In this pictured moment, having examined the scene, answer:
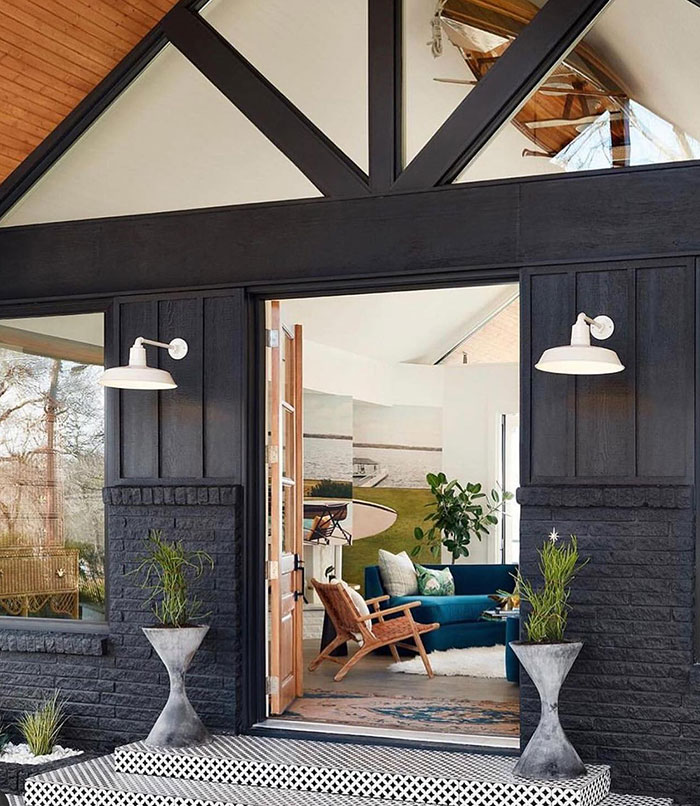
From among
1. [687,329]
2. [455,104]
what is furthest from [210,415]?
[687,329]

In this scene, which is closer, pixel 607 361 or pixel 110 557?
pixel 607 361

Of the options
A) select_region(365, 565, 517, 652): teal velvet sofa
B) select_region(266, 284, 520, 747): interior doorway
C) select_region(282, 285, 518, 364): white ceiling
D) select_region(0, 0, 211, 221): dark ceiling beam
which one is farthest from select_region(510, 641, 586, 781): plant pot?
select_region(282, 285, 518, 364): white ceiling

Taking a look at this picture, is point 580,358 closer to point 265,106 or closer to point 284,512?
point 265,106

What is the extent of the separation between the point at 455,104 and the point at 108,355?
2404mm

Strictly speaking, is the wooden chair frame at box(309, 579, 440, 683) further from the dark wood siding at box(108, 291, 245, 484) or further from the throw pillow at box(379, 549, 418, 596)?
the dark wood siding at box(108, 291, 245, 484)

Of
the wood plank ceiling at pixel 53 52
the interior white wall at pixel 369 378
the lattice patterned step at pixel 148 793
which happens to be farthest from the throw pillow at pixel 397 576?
the wood plank ceiling at pixel 53 52

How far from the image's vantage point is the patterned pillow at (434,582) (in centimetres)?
998

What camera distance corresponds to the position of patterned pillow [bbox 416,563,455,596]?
998 centimetres

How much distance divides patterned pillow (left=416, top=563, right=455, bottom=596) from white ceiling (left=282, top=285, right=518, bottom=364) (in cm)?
224

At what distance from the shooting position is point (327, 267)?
6.02 meters

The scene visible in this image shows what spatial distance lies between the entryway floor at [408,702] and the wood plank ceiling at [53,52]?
375 cm

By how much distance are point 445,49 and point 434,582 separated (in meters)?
5.37

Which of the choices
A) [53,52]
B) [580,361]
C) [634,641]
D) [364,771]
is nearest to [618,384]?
[580,361]

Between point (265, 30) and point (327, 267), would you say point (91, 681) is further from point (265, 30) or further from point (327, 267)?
point (265, 30)
